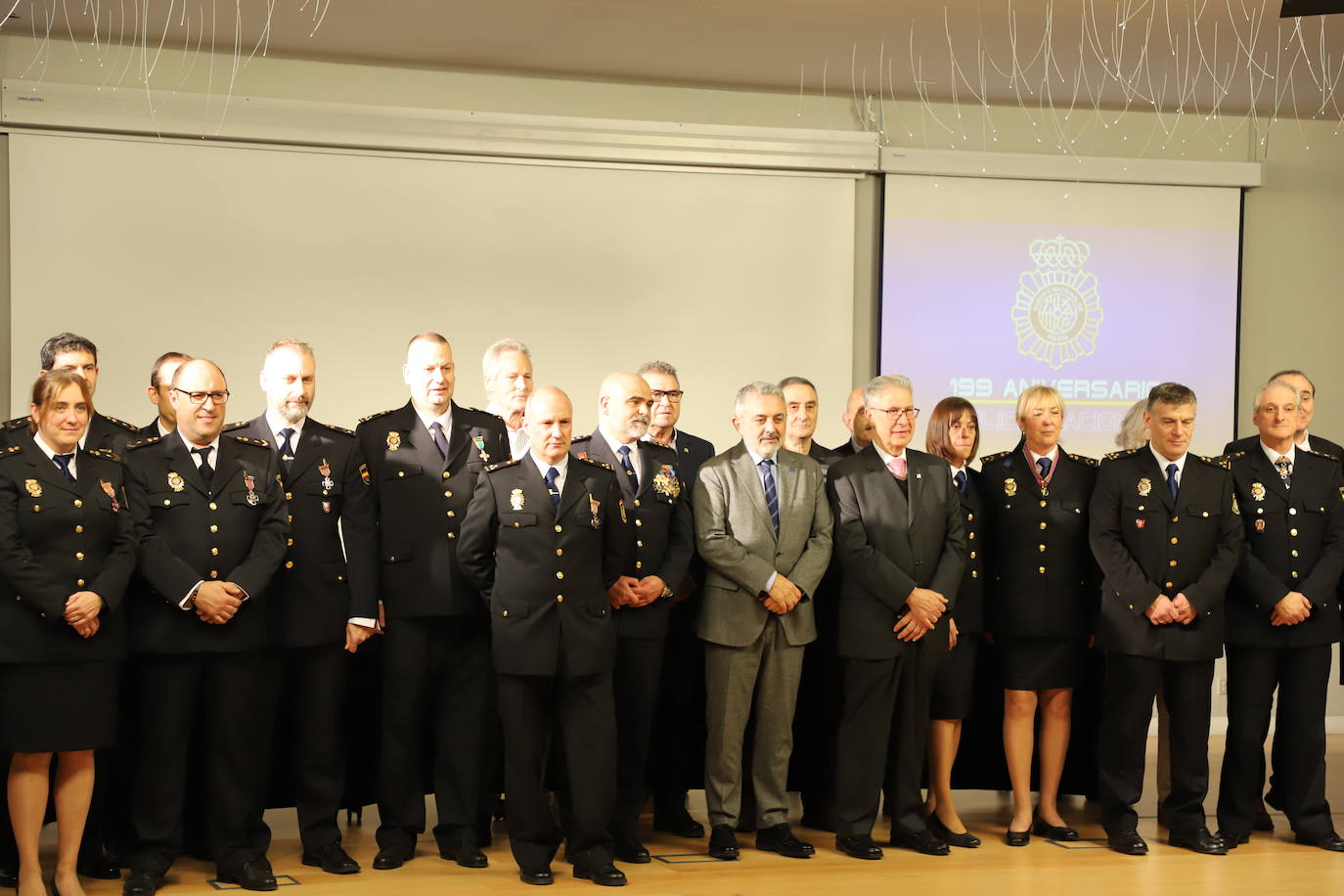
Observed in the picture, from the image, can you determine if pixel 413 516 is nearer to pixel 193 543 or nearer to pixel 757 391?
pixel 193 543

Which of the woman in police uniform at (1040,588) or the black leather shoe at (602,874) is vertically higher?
the woman in police uniform at (1040,588)

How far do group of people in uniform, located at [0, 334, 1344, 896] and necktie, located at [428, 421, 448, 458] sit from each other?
1 cm

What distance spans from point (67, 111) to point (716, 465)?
4.14 meters

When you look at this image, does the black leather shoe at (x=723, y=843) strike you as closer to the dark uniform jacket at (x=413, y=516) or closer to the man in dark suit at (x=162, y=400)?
the dark uniform jacket at (x=413, y=516)

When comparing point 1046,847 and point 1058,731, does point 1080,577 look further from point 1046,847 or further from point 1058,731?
point 1046,847

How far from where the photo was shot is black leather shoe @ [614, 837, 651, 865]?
4.55 metres

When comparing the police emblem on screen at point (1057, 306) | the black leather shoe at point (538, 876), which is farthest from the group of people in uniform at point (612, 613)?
the police emblem on screen at point (1057, 306)

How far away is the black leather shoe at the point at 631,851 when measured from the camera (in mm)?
4547

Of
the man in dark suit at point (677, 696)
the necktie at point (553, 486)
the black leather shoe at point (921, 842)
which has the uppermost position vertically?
the necktie at point (553, 486)

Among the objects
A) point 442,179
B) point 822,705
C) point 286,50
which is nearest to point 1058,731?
point 822,705

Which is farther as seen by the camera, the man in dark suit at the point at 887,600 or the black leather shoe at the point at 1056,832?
the black leather shoe at the point at 1056,832

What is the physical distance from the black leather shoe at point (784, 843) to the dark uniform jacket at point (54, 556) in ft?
7.34

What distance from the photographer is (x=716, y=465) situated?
15.3 feet

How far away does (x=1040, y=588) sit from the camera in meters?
4.89
